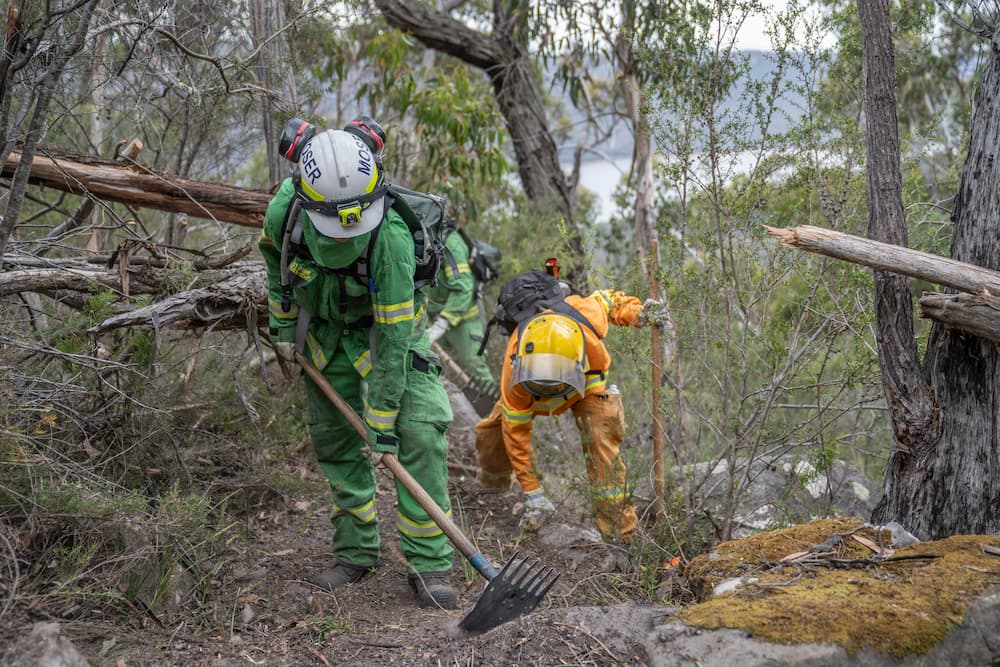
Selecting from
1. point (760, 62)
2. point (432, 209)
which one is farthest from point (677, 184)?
point (432, 209)

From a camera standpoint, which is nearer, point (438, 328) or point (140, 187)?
point (140, 187)

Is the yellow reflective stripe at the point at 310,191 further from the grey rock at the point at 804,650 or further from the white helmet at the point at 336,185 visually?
the grey rock at the point at 804,650

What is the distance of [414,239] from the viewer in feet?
14.3

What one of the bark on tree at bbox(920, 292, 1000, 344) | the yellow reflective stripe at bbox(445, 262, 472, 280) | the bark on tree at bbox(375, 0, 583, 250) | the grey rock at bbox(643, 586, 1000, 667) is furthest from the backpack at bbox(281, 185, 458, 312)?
the bark on tree at bbox(375, 0, 583, 250)

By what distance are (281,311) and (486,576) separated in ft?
5.47

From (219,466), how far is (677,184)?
Answer: 123 inches

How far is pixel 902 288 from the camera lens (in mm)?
3838

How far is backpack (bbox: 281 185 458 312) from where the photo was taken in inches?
162

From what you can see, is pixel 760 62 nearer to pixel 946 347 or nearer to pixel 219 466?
pixel 946 347

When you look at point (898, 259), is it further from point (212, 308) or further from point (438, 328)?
point (438, 328)

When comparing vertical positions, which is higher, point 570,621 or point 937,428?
point 937,428

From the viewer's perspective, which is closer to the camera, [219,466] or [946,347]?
[946,347]

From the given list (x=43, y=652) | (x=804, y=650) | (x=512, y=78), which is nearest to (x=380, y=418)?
(x=43, y=652)

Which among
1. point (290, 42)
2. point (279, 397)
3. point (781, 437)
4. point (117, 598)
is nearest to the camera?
point (117, 598)
